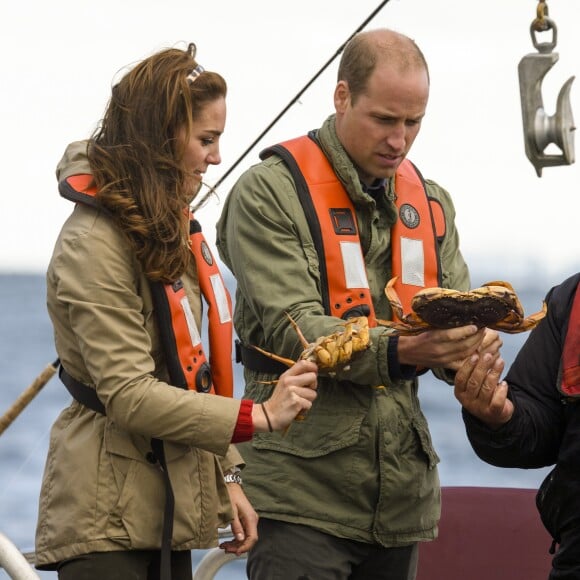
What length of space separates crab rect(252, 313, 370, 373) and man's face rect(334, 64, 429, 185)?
432 millimetres

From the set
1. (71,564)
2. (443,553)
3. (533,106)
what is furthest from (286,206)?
(443,553)

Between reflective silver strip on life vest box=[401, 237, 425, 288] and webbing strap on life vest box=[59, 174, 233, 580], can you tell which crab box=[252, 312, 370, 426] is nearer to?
webbing strap on life vest box=[59, 174, 233, 580]

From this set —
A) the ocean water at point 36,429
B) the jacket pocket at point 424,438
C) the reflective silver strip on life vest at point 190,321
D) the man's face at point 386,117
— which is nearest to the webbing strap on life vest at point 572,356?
the jacket pocket at point 424,438

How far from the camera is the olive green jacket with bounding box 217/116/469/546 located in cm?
332

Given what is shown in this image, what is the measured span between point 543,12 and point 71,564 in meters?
1.38

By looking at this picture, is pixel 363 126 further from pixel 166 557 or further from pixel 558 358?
pixel 166 557

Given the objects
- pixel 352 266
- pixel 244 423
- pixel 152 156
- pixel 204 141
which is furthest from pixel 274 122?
pixel 244 423

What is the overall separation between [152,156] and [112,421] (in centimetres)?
52

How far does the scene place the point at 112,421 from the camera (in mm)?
2998

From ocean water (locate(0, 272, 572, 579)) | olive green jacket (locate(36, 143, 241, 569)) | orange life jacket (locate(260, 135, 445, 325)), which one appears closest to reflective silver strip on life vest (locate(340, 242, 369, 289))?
orange life jacket (locate(260, 135, 445, 325))

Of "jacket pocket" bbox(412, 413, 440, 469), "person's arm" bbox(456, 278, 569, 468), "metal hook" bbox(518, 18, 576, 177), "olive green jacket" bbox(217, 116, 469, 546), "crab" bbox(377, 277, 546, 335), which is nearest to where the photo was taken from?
"metal hook" bbox(518, 18, 576, 177)

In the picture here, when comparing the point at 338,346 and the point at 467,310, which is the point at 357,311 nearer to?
the point at 338,346

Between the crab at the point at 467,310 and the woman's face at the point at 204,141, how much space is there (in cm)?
46

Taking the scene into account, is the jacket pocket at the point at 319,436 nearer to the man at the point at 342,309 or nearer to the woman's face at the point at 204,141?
the man at the point at 342,309
